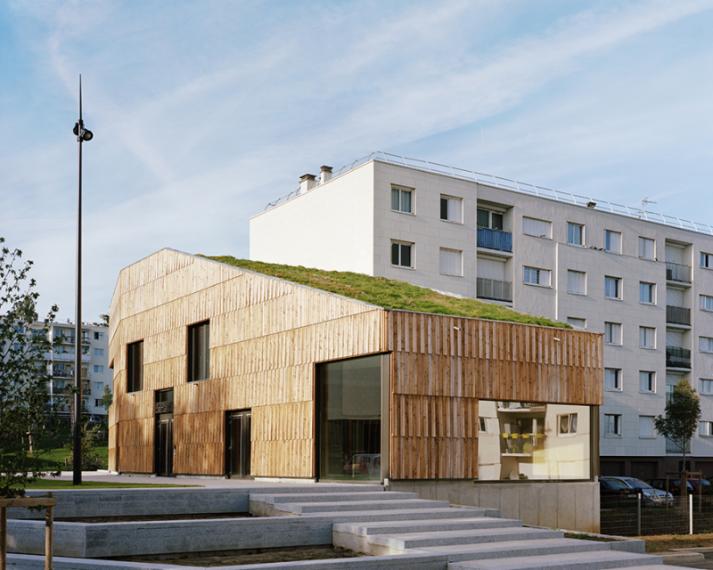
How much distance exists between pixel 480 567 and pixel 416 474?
22.4ft

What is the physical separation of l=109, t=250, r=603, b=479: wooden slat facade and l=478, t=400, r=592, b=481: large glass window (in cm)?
30

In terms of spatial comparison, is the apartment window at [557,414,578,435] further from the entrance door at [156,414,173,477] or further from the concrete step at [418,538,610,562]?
the entrance door at [156,414,173,477]

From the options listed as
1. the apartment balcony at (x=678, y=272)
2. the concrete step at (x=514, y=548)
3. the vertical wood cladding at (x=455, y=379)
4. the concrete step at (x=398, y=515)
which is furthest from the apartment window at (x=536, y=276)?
the concrete step at (x=514, y=548)

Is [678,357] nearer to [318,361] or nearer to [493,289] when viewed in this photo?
[493,289]

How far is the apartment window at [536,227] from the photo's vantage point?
4609 cm

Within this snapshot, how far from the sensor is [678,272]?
54.0 m

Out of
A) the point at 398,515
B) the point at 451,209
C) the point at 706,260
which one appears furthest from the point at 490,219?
the point at 398,515

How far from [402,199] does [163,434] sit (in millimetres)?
15403

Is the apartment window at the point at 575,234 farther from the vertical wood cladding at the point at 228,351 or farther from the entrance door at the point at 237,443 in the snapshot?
the entrance door at the point at 237,443

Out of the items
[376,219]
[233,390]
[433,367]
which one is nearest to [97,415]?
[376,219]

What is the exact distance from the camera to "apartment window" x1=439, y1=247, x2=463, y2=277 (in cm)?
4212

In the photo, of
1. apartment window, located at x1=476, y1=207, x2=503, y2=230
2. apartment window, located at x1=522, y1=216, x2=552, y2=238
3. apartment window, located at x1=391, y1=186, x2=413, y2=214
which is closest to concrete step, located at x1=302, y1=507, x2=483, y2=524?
apartment window, located at x1=391, y1=186, x2=413, y2=214

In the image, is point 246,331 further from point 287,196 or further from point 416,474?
point 287,196

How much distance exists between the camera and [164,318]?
3203 cm
